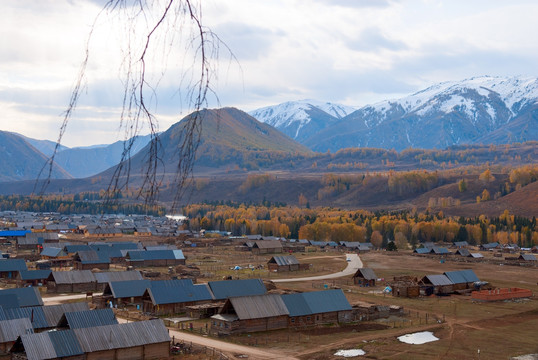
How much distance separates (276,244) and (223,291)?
56.7 metres

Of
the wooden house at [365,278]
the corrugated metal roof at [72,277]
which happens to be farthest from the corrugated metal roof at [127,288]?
the wooden house at [365,278]

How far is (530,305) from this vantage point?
5328 cm

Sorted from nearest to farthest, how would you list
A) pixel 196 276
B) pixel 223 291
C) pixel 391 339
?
pixel 391 339 → pixel 223 291 → pixel 196 276

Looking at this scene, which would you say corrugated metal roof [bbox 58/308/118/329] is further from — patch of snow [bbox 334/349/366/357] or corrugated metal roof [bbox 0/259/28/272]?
corrugated metal roof [bbox 0/259/28/272]

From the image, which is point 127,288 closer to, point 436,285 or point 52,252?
point 436,285

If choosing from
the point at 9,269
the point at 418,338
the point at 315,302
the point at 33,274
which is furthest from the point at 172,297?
the point at 9,269

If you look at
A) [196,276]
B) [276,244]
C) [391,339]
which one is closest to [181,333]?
[391,339]

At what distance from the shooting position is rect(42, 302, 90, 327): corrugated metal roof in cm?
3800

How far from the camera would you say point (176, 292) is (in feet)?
160

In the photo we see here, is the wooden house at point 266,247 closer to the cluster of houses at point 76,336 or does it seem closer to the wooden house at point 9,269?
the wooden house at point 9,269

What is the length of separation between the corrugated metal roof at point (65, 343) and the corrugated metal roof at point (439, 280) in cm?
4009

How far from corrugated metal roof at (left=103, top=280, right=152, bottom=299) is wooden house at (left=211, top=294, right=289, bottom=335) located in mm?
11724

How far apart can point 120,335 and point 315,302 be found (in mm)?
17621

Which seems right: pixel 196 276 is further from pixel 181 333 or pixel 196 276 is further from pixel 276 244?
pixel 276 244
